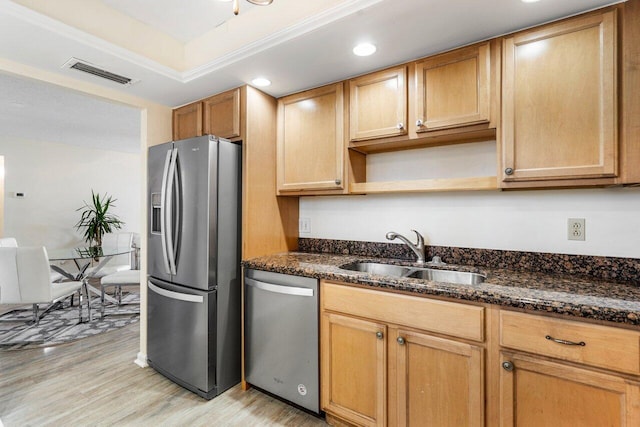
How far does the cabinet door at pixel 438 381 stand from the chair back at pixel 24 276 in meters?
3.30

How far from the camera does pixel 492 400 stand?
52.5 inches

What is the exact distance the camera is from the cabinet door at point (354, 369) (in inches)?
63.7

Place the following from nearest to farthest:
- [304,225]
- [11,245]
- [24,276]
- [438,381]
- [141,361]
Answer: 1. [438,381]
2. [141,361]
3. [304,225]
4. [24,276]
5. [11,245]

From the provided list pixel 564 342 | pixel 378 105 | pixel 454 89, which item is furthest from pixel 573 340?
pixel 378 105

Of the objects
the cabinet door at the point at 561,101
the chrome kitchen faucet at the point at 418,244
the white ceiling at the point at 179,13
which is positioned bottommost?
the chrome kitchen faucet at the point at 418,244

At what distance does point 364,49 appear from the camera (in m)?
1.80

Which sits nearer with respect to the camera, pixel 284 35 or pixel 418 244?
pixel 284 35

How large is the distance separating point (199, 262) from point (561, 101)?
2.20 meters

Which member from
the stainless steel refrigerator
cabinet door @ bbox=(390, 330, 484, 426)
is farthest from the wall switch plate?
cabinet door @ bbox=(390, 330, 484, 426)

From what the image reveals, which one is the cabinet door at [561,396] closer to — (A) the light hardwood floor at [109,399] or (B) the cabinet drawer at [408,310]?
(B) the cabinet drawer at [408,310]

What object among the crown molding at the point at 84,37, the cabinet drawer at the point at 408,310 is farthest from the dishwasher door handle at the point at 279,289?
the crown molding at the point at 84,37

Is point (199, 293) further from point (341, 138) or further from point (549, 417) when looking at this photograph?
point (549, 417)

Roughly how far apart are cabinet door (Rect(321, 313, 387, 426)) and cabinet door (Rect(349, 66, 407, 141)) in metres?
1.16

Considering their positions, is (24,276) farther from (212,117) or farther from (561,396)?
(561,396)
